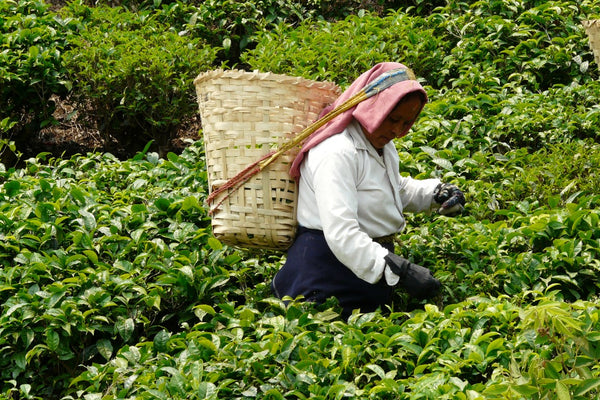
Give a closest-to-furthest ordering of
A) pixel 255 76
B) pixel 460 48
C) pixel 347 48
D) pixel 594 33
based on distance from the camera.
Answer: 1. pixel 255 76
2. pixel 594 33
3. pixel 347 48
4. pixel 460 48

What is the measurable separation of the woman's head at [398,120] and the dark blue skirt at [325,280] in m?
0.44

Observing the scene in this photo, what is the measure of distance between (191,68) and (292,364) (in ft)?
10.8

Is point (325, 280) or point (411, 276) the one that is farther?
point (325, 280)

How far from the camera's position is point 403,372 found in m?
3.42

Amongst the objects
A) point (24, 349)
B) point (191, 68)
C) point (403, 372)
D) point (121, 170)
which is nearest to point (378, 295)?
point (403, 372)

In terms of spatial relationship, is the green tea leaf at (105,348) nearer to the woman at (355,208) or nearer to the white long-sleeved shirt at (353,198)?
the woman at (355,208)

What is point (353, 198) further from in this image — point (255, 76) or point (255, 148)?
point (255, 76)

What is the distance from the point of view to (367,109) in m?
3.86

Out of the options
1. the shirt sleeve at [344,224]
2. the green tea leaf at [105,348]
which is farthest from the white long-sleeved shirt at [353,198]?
the green tea leaf at [105,348]

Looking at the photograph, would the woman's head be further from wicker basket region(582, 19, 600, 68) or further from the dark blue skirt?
wicker basket region(582, 19, 600, 68)

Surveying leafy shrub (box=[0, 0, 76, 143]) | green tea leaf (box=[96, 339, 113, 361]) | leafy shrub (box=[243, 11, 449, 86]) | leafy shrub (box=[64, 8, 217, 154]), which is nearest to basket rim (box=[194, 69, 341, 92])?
green tea leaf (box=[96, 339, 113, 361])

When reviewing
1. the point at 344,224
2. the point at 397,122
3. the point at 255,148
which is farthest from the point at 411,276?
the point at 255,148

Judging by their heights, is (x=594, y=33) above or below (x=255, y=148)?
above

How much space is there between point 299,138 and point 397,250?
2.63ft
